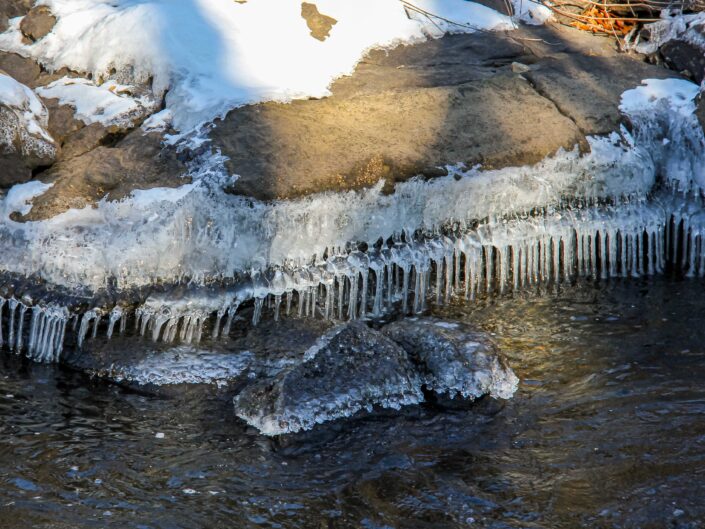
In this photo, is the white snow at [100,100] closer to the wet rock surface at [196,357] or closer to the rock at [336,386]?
the wet rock surface at [196,357]

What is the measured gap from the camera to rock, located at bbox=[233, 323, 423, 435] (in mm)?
4422

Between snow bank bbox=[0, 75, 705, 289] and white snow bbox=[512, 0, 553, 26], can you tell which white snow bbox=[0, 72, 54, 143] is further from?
white snow bbox=[512, 0, 553, 26]

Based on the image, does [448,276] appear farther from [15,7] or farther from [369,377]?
[15,7]

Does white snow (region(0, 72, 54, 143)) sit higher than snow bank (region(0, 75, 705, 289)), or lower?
higher

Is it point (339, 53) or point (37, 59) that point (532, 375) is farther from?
point (37, 59)

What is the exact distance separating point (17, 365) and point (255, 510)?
2.02m

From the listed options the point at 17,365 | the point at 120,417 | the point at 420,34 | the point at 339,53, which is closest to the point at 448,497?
the point at 120,417

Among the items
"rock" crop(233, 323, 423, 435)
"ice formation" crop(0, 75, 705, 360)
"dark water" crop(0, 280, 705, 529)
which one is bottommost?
"dark water" crop(0, 280, 705, 529)

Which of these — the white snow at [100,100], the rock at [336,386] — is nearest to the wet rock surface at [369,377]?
the rock at [336,386]

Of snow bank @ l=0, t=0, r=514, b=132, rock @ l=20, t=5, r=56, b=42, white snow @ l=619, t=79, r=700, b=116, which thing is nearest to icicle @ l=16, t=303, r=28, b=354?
snow bank @ l=0, t=0, r=514, b=132

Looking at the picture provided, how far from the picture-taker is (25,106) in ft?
18.4

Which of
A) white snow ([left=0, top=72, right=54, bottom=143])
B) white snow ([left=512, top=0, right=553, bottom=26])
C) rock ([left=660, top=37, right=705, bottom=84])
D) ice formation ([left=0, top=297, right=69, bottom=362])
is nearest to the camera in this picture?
ice formation ([left=0, top=297, right=69, bottom=362])

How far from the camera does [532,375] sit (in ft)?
16.1

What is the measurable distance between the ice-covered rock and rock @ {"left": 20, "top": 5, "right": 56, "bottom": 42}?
3.35ft
